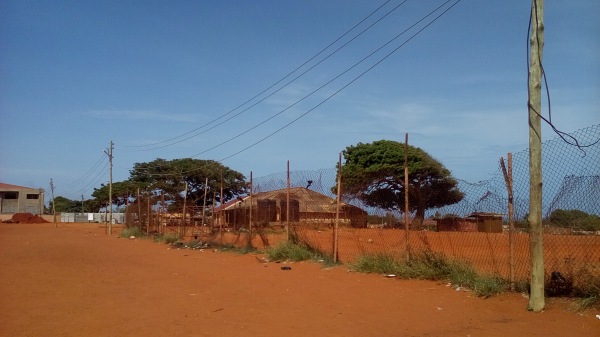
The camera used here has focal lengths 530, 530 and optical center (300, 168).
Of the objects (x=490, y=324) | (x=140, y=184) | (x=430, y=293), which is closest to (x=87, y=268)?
(x=430, y=293)

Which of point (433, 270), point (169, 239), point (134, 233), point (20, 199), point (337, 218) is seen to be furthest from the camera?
point (20, 199)

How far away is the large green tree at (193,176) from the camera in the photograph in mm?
57094

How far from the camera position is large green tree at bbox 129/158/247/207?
5709 centimetres

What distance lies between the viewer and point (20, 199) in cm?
7494

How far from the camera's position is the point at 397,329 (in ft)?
22.4

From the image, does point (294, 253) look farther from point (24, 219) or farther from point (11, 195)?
point (11, 195)

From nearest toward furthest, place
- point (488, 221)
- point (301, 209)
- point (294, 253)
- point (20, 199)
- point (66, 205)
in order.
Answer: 1. point (488, 221)
2. point (294, 253)
3. point (301, 209)
4. point (20, 199)
5. point (66, 205)

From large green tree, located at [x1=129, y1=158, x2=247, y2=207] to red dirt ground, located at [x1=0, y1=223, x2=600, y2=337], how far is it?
4425cm

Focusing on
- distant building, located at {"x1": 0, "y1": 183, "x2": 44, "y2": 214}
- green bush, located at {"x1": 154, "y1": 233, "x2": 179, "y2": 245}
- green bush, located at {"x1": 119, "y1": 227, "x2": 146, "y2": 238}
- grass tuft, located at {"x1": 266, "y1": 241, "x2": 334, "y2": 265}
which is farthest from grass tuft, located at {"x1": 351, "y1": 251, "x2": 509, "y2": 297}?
distant building, located at {"x1": 0, "y1": 183, "x2": 44, "y2": 214}

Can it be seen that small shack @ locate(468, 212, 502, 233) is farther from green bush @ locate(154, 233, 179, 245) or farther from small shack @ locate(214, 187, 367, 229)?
green bush @ locate(154, 233, 179, 245)

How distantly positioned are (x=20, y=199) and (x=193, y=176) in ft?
105

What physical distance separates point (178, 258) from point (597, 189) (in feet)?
41.8

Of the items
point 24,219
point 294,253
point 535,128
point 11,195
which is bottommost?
point 294,253

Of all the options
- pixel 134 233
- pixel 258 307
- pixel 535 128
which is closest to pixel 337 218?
pixel 258 307
